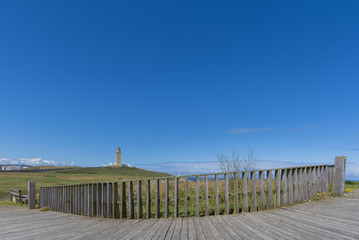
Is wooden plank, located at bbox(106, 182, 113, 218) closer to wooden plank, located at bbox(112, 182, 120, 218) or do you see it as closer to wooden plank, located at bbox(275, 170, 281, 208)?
wooden plank, located at bbox(112, 182, 120, 218)

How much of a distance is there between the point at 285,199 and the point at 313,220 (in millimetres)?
1667

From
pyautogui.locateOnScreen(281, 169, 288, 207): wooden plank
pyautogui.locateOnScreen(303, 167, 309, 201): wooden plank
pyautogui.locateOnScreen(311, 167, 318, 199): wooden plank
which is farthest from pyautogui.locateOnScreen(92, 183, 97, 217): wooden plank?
pyautogui.locateOnScreen(311, 167, 318, 199): wooden plank

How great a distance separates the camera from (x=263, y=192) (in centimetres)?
625

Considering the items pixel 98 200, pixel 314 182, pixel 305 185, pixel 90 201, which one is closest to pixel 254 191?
pixel 305 185

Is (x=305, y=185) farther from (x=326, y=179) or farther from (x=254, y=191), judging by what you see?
(x=254, y=191)

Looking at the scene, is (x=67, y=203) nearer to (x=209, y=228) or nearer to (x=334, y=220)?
(x=209, y=228)

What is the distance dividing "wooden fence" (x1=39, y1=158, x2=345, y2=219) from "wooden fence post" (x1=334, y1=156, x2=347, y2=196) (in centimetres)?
4

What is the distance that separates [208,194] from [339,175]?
5564 mm

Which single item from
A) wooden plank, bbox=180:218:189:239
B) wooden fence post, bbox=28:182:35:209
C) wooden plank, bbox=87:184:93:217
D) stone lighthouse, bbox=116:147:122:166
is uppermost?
wooden plank, bbox=180:218:189:239

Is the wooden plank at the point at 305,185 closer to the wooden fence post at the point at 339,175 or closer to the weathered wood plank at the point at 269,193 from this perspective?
the wooden fence post at the point at 339,175

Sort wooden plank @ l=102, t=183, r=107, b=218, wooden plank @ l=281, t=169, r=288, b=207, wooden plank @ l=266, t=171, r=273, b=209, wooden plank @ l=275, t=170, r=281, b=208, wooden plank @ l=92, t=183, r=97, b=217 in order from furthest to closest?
wooden plank @ l=92, t=183, r=97, b=217
wooden plank @ l=102, t=183, r=107, b=218
wooden plank @ l=281, t=169, r=288, b=207
wooden plank @ l=275, t=170, r=281, b=208
wooden plank @ l=266, t=171, r=273, b=209

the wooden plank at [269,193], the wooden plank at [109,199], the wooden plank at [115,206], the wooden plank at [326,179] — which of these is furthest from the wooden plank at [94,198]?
the wooden plank at [326,179]

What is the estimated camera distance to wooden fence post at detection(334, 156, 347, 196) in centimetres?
833

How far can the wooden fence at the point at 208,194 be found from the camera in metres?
5.98
